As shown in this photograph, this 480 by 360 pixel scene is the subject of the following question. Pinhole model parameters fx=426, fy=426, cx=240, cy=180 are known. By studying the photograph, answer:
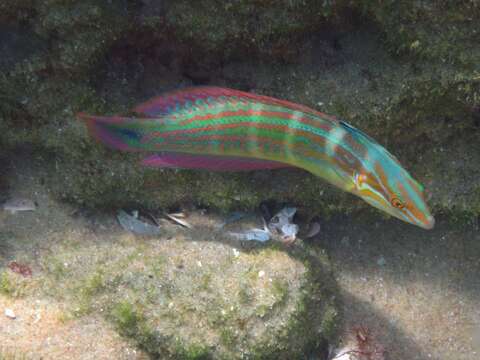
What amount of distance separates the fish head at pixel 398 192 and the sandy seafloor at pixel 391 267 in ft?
5.93

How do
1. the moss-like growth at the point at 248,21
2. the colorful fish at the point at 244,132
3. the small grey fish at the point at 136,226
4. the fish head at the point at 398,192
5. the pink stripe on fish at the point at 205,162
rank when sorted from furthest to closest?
1. the small grey fish at the point at 136,226
2. the pink stripe on fish at the point at 205,162
3. the moss-like growth at the point at 248,21
4. the colorful fish at the point at 244,132
5. the fish head at the point at 398,192

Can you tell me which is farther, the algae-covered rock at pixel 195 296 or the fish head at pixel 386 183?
the algae-covered rock at pixel 195 296

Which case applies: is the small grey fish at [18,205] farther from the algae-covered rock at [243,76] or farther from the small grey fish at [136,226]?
the small grey fish at [136,226]

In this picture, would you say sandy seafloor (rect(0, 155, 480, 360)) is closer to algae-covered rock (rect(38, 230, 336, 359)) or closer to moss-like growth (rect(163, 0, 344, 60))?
algae-covered rock (rect(38, 230, 336, 359))

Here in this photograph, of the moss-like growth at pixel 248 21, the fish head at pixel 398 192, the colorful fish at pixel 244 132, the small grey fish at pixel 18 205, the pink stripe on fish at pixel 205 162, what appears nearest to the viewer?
the fish head at pixel 398 192

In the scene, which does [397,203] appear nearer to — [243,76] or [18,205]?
[243,76]

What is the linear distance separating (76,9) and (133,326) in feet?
8.48

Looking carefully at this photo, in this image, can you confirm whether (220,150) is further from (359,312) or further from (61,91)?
(359,312)

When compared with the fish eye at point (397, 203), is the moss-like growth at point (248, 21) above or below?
above

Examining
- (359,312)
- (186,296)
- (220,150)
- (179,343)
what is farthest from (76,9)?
(359,312)

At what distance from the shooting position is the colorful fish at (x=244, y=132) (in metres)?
3.09

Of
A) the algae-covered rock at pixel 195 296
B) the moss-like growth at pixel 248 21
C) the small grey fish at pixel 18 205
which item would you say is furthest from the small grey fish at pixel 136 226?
the moss-like growth at pixel 248 21

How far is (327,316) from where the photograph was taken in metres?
4.18

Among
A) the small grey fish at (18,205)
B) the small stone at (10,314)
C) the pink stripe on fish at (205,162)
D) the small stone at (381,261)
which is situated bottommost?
the small stone at (381,261)
